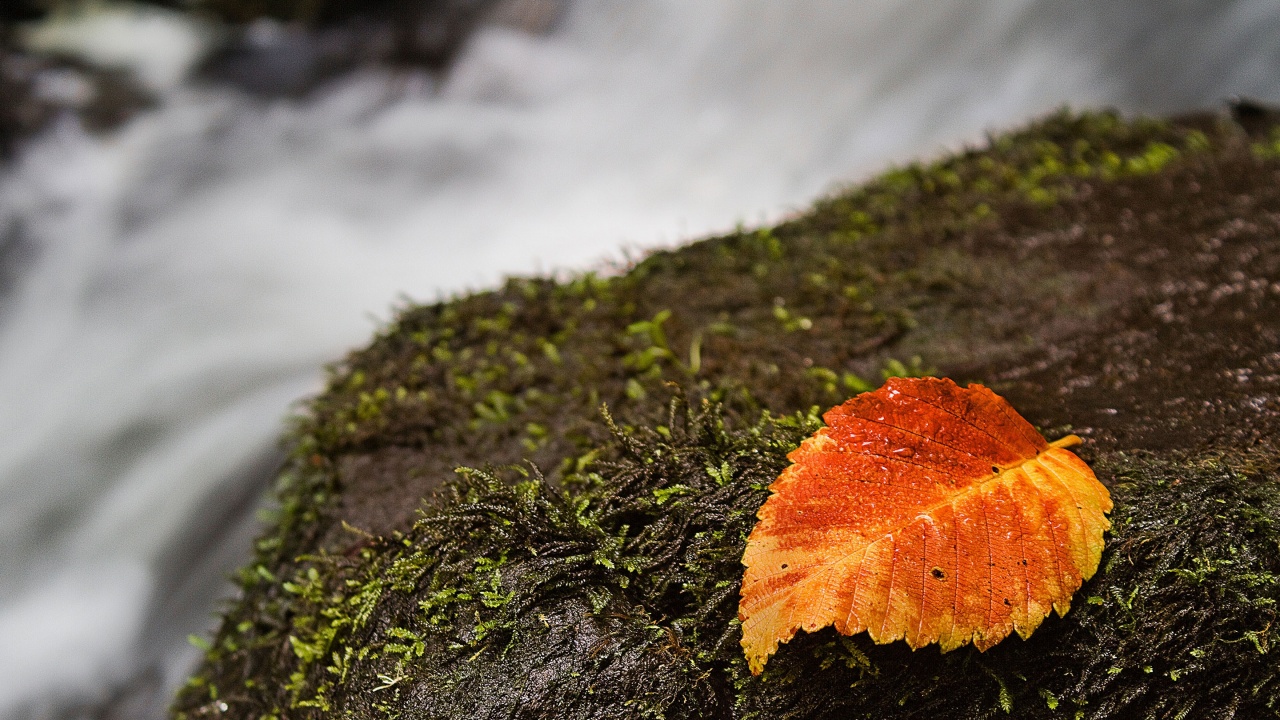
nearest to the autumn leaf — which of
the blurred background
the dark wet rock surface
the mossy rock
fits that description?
the mossy rock

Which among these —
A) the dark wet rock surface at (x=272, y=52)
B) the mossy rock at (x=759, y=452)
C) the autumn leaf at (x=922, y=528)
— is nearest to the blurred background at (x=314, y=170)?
the dark wet rock surface at (x=272, y=52)

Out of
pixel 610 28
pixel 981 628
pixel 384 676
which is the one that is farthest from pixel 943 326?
pixel 610 28

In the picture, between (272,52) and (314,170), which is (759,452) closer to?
(314,170)

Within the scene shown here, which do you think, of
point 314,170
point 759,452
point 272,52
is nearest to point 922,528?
point 759,452

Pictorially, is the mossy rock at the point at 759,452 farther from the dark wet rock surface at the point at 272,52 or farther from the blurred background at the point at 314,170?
the dark wet rock surface at the point at 272,52

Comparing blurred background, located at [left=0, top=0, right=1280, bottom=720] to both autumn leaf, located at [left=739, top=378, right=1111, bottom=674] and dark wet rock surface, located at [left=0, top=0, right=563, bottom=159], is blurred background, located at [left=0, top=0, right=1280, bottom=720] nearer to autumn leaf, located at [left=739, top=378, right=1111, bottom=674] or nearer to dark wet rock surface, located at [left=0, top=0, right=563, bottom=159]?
dark wet rock surface, located at [left=0, top=0, right=563, bottom=159]

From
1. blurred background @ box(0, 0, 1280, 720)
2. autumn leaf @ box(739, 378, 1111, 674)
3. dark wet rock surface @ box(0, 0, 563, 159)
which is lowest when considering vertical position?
autumn leaf @ box(739, 378, 1111, 674)
